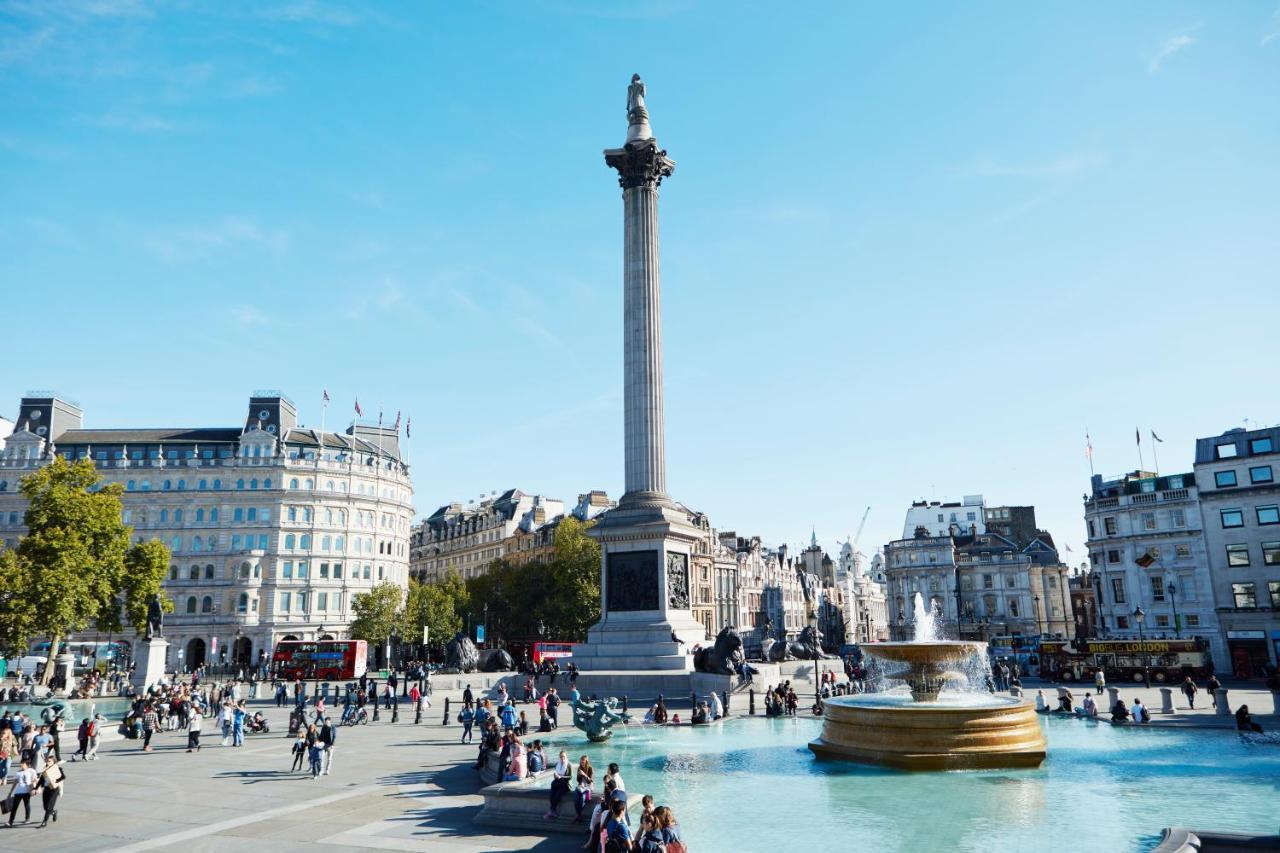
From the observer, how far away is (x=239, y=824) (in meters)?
14.5

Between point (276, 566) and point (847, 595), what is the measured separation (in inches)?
5351

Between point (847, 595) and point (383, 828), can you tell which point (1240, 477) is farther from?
point (847, 595)

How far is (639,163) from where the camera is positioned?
47062mm

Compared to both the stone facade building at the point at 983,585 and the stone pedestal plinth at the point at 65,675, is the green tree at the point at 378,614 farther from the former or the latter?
the stone facade building at the point at 983,585

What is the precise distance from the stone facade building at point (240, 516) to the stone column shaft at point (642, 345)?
154 ft

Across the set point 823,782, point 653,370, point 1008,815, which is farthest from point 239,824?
point 653,370

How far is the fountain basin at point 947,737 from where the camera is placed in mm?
18500

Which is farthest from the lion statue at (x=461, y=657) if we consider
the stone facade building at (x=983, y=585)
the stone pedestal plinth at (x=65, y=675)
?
the stone facade building at (x=983, y=585)

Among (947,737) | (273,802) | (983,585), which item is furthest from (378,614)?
(983,585)

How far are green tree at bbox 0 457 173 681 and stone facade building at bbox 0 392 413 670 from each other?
22669mm

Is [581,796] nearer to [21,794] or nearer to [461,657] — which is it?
[21,794]

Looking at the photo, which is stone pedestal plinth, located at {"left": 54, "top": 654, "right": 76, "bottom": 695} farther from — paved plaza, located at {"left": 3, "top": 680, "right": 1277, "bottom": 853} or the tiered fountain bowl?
the tiered fountain bowl

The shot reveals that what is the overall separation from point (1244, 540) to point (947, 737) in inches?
2059

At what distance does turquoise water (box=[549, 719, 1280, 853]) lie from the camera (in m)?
13.1
